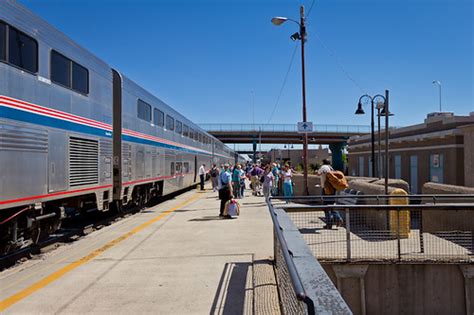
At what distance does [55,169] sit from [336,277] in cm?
523

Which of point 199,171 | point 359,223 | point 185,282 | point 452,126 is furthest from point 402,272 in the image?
point 199,171

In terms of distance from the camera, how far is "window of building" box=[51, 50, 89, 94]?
764cm

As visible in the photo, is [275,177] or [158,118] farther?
[275,177]

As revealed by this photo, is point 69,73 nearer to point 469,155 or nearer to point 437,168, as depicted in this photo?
point 469,155

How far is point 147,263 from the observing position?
6.59 metres

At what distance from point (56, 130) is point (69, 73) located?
1399 mm

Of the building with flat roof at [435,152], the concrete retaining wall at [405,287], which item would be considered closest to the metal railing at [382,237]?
the concrete retaining wall at [405,287]

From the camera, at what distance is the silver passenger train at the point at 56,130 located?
20.3 ft

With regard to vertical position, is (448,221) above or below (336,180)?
below

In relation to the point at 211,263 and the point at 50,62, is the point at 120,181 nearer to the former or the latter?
the point at 50,62

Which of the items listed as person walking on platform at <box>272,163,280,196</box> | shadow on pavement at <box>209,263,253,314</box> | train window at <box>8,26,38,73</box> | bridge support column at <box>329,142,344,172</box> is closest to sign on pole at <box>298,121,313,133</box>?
person walking on platform at <box>272,163,280,196</box>

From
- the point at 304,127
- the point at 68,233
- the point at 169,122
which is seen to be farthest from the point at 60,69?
the point at 304,127

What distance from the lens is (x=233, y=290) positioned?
5266 millimetres

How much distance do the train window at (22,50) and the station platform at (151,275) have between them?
3176 mm
